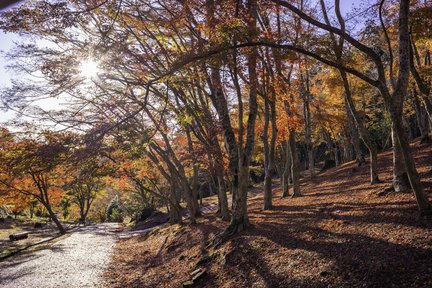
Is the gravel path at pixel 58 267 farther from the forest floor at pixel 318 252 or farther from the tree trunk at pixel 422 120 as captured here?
the tree trunk at pixel 422 120

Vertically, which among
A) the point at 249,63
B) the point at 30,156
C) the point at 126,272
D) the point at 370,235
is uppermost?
the point at 249,63

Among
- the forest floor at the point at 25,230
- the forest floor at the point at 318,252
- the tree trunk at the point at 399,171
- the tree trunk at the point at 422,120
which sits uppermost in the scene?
the tree trunk at the point at 422,120

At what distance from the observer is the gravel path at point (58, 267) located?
11.4 metres

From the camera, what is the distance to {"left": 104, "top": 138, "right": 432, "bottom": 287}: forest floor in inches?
235

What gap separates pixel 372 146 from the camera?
Result: 13.1 meters

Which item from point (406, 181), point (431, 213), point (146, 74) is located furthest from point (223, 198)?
point (431, 213)

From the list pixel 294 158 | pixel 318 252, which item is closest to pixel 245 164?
pixel 318 252

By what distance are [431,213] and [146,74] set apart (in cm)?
1155

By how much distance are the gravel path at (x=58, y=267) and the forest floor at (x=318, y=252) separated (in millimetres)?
1004

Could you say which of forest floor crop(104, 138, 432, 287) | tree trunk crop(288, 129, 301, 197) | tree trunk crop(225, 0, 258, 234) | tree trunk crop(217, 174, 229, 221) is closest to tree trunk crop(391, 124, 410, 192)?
forest floor crop(104, 138, 432, 287)

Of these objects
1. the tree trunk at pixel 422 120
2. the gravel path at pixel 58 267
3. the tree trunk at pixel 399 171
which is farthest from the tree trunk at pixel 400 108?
the tree trunk at pixel 422 120

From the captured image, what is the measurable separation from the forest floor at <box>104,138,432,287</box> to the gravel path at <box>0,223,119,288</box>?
1004mm

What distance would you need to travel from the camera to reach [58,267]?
13.8 m

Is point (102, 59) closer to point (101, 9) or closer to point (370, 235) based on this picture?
point (101, 9)
